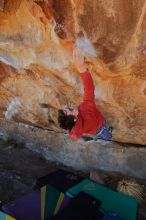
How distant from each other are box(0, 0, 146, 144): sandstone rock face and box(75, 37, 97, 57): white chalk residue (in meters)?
0.04

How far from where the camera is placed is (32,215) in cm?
→ 377

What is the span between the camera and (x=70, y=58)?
4.44 metres

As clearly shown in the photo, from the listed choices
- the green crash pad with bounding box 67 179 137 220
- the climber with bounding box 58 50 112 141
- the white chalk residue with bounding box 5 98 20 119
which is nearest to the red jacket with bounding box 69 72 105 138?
the climber with bounding box 58 50 112 141

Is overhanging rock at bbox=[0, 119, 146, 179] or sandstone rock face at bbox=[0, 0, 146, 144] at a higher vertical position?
sandstone rock face at bbox=[0, 0, 146, 144]

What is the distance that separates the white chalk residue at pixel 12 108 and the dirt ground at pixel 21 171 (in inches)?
27.9

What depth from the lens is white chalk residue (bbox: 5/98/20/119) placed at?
6016 millimetres

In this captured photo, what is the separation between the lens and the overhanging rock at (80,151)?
231 inches

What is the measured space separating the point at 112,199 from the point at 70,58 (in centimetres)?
160

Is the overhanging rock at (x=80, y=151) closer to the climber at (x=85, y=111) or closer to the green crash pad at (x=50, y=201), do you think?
the climber at (x=85, y=111)

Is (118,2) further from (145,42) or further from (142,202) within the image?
(142,202)

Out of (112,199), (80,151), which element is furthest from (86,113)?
(80,151)

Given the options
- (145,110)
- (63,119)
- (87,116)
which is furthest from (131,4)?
(63,119)

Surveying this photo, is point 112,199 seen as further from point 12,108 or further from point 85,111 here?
point 12,108

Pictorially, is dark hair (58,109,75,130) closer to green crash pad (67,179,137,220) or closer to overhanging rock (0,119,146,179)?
overhanging rock (0,119,146,179)
